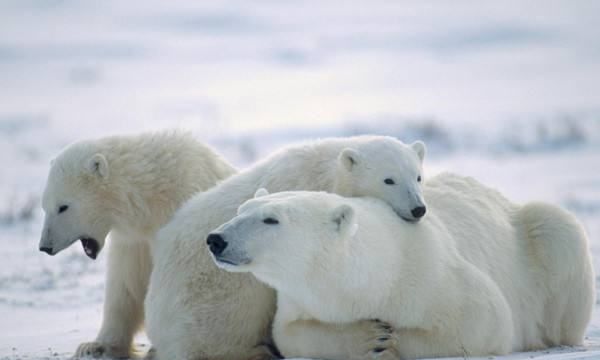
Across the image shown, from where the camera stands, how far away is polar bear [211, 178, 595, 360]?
4.76 metres

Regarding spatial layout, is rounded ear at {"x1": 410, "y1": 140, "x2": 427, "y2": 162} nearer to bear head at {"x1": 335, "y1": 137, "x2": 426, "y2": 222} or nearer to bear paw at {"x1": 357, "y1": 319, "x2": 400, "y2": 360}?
bear head at {"x1": 335, "y1": 137, "x2": 426, "y2": 222}

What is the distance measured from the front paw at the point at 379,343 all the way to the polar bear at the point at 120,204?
1887 mm

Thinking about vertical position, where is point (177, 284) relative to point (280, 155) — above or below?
below

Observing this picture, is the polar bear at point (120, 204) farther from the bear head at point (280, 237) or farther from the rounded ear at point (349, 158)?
the bear head at point (280, 237)

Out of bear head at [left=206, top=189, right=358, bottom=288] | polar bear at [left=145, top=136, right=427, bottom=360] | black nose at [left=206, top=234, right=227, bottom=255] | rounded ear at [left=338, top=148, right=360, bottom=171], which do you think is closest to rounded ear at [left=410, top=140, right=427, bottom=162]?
polar bear at [left=145, top=136, right=427, bottom=360]

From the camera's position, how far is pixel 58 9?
42250mm

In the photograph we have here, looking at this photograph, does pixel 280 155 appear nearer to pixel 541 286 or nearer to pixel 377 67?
pixel 541 286

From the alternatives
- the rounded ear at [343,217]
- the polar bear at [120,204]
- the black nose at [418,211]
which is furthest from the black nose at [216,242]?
the polar bear at [120,204]

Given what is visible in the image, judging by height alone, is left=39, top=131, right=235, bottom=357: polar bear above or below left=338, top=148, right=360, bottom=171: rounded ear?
below

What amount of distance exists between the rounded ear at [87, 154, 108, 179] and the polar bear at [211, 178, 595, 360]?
1.67 metres

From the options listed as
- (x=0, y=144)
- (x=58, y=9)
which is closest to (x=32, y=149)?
(x=0, y=144)

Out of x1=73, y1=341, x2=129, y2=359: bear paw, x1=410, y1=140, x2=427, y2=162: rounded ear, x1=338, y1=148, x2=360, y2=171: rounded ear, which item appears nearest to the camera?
x1=338, y1=148, x2=360, y2=171: rounded ear

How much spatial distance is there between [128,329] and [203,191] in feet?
3.28

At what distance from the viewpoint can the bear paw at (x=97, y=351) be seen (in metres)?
6.31
